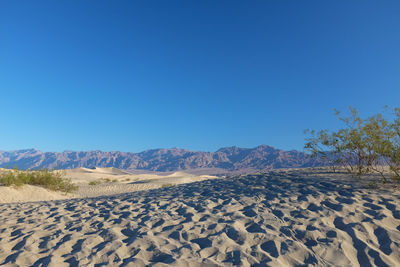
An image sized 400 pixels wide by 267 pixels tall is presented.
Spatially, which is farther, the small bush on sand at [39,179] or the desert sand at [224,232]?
the small bush on sand at [39,179]

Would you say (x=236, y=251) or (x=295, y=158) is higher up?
(x=295, y=158)

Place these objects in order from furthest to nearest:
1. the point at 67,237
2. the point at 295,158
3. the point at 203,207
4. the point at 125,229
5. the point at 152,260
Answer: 1. the point at 295,158
2. the point at 203,207
3. the point at 125,229
4. the point at 67,237
5. the point at 152,260

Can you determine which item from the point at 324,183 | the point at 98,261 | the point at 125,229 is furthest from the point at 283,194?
the point at 98,261

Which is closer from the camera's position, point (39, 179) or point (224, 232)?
point (224, 232)

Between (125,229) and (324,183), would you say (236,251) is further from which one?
(324,183)

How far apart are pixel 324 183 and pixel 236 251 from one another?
5.26 meters

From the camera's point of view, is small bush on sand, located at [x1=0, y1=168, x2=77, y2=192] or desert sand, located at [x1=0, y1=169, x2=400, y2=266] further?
small bush on sand, located at [x1=0, y1=168, x2=77, y2=192]

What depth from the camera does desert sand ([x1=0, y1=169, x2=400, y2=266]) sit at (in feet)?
11.7

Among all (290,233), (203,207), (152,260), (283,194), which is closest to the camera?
(152,260)

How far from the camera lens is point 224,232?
4379 millimetres

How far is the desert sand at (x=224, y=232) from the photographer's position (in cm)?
355

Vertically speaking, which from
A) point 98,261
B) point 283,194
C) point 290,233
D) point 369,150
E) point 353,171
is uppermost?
point 369,150

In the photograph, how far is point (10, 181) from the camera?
12.6 meters

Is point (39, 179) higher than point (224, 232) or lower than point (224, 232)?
higher
